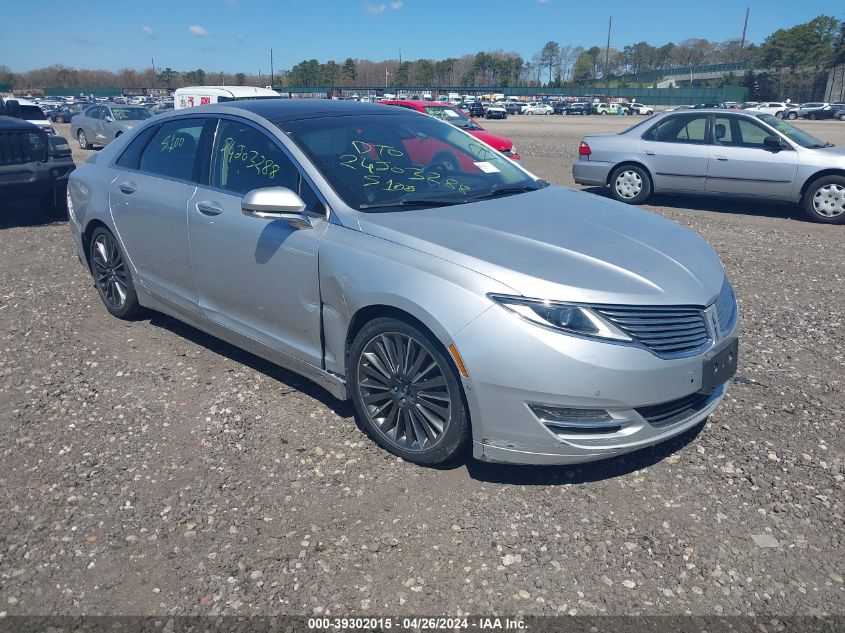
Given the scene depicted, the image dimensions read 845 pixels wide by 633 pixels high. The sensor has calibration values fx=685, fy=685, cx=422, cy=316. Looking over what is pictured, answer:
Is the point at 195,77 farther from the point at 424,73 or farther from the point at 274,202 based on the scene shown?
the point at 274,202

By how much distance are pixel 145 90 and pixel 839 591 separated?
290 ft

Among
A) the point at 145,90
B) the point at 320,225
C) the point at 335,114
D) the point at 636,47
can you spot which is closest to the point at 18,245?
the point at 335,114

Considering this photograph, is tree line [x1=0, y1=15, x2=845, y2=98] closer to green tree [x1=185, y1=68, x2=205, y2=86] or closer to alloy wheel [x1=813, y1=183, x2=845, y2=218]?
green tree [x1=185, y1=68, x2=205, y2=86]

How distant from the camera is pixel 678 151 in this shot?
416 inches

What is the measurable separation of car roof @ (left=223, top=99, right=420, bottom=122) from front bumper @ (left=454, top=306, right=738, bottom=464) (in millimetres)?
1983

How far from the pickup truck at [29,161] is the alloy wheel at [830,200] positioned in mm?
10393

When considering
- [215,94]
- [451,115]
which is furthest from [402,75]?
[451,115]

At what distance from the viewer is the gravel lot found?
263 centimetres

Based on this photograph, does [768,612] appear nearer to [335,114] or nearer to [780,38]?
[335,114]

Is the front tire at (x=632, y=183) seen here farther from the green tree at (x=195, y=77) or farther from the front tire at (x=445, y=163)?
the green tree at (x=195, y=77)

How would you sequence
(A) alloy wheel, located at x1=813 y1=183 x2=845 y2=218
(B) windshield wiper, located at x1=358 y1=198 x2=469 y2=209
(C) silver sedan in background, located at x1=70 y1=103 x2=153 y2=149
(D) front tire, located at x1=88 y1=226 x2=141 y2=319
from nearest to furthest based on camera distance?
(B) windshield wiper, located at x1=358 y1=198 x2=469 y2=209, (D) front tire, located at x1=88 y1=226 x2=141 y2=319, (A) alloy wheel, located at x1=813 y1=183 x2=845 y2=218, (C) silver sedan in background, located at x1=70 y1=103 x2=153 y2=149

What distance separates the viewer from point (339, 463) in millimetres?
3514

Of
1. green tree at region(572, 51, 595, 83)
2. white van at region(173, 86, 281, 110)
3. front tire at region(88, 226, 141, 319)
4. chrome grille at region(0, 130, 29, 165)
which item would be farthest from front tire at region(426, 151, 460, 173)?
green tree at region(572, 51, 595, 83)

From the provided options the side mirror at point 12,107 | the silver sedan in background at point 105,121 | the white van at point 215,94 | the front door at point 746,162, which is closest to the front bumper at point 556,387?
the front door at point 746,162
